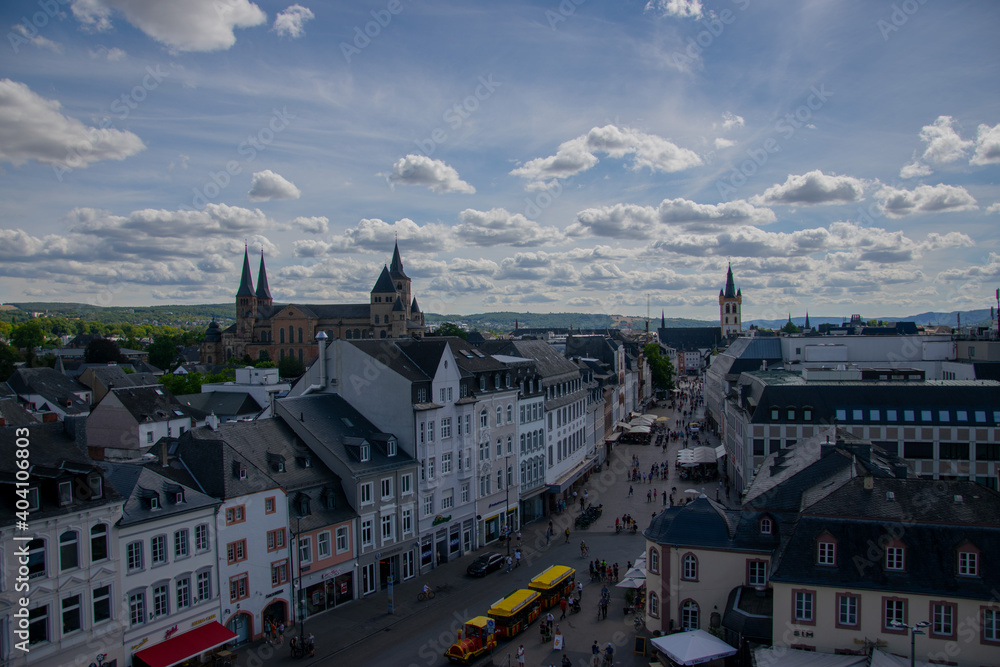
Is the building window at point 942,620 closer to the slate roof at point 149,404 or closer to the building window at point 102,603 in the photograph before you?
the building window at point 102,603

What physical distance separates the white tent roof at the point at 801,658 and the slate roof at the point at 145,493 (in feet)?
81.2

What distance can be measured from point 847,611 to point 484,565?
21772 millimetres

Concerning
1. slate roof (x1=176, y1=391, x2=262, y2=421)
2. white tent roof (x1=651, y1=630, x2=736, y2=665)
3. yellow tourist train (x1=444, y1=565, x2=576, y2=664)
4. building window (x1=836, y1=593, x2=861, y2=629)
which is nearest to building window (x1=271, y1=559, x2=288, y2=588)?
yellow tourist train (x1=444, y1=565, x2=576, y2=664)

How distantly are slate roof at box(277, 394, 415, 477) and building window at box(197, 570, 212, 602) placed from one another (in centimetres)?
951

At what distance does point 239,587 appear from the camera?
1304 inches

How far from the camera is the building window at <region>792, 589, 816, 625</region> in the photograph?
28.4 m

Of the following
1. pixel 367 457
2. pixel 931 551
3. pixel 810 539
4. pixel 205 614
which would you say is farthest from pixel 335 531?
pixel 931 551

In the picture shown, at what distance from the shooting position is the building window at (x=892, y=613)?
89.5ft

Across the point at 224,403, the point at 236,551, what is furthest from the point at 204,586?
the point at 224,403

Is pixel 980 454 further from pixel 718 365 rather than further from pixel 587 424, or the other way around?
pixel 718 365

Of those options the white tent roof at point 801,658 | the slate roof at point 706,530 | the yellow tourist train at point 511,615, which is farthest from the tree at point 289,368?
the white tent roof at point 801,658

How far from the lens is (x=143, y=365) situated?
13862 cm

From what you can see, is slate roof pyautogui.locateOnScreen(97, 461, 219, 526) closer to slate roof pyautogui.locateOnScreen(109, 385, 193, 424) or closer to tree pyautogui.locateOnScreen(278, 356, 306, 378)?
slate roof pyautogui.locateOnScreen(109, 385, 193, 424)

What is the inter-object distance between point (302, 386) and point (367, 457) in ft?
34.1
